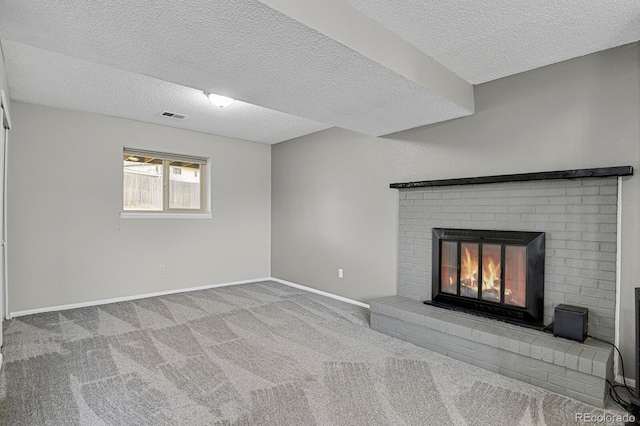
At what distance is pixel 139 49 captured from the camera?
202 cm

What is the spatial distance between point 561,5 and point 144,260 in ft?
17.0

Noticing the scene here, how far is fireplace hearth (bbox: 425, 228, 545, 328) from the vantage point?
2816 mm

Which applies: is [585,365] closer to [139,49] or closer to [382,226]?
[382,226]

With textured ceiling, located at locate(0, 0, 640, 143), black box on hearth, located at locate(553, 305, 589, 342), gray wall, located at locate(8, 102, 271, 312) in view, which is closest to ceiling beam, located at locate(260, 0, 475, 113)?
textured ceiling, located at locate(0, 0, 640, 143)

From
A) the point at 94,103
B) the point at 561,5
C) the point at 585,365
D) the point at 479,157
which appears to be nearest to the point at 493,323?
the point at 585,365

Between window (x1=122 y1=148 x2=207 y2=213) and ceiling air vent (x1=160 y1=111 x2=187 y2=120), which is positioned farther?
window (x1=122 y1=148 x2=207 y2=213)

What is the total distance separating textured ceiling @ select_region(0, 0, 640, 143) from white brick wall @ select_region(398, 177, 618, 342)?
Answer: 2.88ft

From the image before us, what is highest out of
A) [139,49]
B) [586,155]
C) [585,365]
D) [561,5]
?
[561,5]

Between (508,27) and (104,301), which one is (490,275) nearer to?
(508,27)

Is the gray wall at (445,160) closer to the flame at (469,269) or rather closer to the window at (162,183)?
the flame at (469,269)

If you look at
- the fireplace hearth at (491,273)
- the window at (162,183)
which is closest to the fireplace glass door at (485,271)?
the fireplace hearth at (491,273)

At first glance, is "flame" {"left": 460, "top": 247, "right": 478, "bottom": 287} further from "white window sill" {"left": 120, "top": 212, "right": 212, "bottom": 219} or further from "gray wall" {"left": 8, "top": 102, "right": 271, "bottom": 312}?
"white window sill" {"left": 120, "top": 212, "right": 212, "bottom": 219}

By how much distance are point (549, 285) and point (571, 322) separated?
37 centimetres

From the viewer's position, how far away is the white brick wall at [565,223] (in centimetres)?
249
